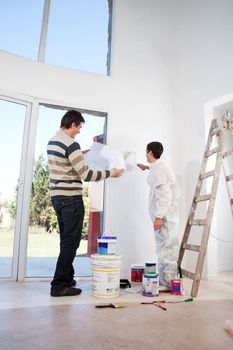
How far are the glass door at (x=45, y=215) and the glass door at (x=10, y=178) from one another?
149 millimetres

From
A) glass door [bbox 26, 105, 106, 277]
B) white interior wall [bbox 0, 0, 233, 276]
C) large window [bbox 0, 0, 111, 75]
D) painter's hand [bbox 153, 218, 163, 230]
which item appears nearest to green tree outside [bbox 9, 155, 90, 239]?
glass door [bbox 26, 105, 106, 277]

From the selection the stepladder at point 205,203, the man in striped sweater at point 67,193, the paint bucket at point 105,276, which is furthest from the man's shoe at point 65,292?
the stepladder at point 205,203

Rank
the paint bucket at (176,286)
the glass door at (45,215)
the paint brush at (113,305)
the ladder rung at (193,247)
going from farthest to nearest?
the glass door at (45,215) → the ladder rung at (193,247) → the paint bucket at (176,286) → the paint brush at (113,305)

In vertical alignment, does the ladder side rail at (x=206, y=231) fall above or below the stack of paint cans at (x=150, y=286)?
above

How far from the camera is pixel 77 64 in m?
3.09

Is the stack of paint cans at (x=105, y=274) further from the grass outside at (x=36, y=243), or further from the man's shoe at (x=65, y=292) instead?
the grass outside at (x=36, y=243)

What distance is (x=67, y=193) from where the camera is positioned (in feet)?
7.09

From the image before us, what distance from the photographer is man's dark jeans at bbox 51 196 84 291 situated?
210cm

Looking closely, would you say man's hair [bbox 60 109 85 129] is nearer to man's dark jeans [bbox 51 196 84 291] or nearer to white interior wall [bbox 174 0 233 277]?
man's dark jeans [bbox 51 196 84 291]

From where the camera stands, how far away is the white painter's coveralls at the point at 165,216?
2.38 m

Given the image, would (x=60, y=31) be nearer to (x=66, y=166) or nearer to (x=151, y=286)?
(x=66, y=166)

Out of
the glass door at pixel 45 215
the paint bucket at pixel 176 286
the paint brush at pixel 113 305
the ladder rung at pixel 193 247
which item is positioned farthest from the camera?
the glass door at pixel 45 215

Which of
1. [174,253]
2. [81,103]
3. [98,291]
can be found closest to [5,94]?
[81,103]

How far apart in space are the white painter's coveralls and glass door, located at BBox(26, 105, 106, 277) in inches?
30.3
